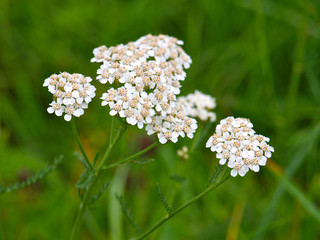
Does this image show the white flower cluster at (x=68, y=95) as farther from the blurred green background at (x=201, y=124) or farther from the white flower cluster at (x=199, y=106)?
the blurred green background at (x=201, y=124)

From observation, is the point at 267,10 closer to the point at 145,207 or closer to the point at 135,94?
the point at 145,207

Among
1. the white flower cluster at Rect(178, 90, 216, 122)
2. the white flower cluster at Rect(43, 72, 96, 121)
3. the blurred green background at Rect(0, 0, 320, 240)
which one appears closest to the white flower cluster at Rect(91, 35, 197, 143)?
the white flower cluster at Rect(43, 72, 96, 121)

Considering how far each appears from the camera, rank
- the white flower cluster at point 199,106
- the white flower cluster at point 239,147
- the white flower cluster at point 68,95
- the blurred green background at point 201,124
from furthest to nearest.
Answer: the blurred green background at point 201,124 → the white flower cluster at point 199,106 → the white flower cluster at point 68,95 → the white flower cluster at point 239,147

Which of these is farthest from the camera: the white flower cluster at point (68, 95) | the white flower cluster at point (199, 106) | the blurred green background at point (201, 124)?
the blurred green background at point (201, 124)

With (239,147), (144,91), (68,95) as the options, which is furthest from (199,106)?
(68,95)

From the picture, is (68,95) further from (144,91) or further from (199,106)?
(199,106)

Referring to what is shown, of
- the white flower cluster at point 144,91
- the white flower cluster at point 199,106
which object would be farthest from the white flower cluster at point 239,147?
the white flower cluster at point 199,106

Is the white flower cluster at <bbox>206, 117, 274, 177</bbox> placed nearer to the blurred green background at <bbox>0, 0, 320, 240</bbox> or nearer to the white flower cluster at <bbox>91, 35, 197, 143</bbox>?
the white flower cluster at <bbox>91, 35, 197, 143</bbox>
